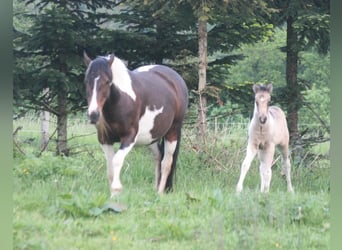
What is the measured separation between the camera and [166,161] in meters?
7.01

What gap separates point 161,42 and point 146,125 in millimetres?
4339

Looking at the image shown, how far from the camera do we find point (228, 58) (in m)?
10.9

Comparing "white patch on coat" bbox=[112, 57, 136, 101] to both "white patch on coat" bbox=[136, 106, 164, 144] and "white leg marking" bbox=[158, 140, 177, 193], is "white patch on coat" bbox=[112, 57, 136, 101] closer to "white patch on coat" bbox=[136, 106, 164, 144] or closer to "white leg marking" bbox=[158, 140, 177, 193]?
"white patch on coat" bbox=[136, 106, 164, 144]

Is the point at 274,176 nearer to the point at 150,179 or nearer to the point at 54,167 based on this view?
the point at 150,179

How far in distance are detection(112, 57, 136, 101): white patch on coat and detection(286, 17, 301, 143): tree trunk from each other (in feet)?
16.0

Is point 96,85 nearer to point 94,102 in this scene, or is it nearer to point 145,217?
point 94,102

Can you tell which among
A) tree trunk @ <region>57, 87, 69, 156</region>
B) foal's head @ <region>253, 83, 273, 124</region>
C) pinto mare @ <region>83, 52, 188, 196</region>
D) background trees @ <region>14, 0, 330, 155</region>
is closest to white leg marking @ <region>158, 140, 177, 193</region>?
pinto mare @ <region>83, 52, 188, 196</region>

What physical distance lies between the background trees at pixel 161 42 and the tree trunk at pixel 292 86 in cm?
2

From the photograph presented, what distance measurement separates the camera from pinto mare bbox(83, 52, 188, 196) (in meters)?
5.50

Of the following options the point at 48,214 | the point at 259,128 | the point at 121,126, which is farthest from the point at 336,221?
the point at 259,128

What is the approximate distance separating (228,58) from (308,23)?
2143 millimetres

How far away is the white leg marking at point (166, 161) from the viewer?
682cm

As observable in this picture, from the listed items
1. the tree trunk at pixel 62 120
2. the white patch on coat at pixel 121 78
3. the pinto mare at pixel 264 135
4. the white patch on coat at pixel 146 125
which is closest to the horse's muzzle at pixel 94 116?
the white patch on coat at pixel 121 78

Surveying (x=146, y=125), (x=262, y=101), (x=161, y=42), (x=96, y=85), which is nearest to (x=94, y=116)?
(x=96, y=85)
